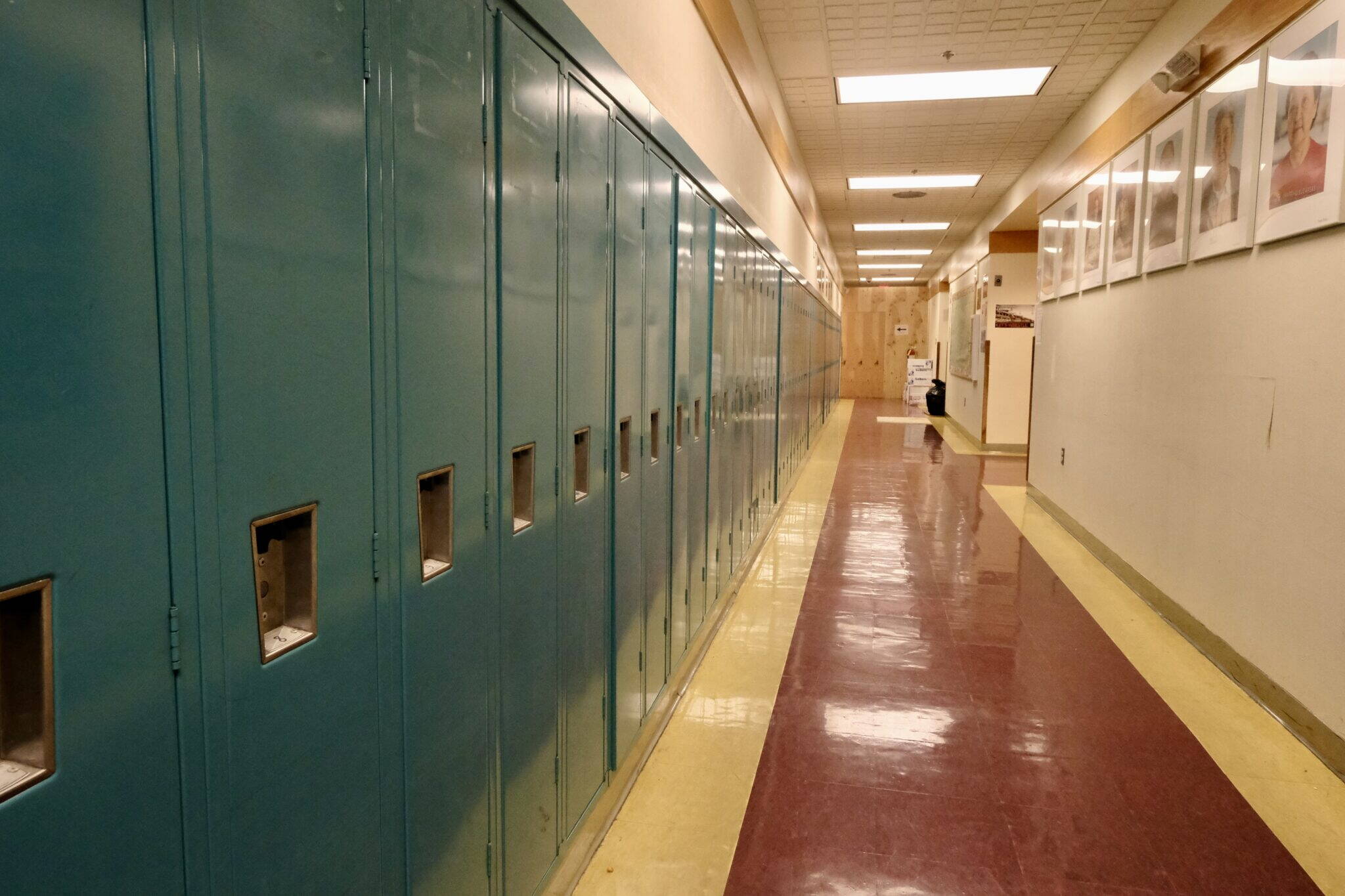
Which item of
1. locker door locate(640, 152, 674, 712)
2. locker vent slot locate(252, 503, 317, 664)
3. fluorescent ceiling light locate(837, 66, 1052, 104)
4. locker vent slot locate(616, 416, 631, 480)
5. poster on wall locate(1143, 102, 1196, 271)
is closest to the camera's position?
locker vent slot locate(252, 503, 317, 664)

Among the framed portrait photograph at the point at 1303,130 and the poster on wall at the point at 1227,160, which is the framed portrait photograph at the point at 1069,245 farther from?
the framed portrait photograph at the point at 1303,130

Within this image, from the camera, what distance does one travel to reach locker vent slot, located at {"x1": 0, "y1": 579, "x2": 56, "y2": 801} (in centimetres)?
76

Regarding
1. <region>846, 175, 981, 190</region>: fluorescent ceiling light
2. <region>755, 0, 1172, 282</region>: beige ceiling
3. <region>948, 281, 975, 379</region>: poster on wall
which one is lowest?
<region>948, 281, 975, 379</region>: poster on wall

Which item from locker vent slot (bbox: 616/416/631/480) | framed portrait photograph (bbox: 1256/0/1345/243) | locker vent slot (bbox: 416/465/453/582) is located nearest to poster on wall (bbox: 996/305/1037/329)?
framed portrait photograph (bbox: 1256/0/1345/243)

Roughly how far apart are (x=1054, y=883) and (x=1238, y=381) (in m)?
2.68

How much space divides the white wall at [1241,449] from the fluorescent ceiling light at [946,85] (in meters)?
1.93

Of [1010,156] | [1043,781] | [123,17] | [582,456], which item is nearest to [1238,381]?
[1043,781]

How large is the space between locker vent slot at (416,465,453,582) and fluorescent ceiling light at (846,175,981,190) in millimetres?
9776

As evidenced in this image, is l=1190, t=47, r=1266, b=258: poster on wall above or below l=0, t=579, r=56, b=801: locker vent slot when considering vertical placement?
above

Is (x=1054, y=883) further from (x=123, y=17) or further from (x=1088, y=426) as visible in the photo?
(x=1088, y=426)

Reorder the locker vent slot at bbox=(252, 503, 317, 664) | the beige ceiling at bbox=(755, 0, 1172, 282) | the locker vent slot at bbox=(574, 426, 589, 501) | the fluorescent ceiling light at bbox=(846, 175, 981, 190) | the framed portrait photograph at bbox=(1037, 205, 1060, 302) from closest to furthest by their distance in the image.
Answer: the locker vent slot at bbox=(252, 503, 317, 664) < the locker vent slot at bbox=(574, 426, 589, 501) < the beige ceiling at bbox=(755, 0, 1172, 282) < the framed portrait photograph at bbox=(1037, 205, 1060, 302) < the fluorescent ceiling light at bbox=(846, 175, 981, 190)

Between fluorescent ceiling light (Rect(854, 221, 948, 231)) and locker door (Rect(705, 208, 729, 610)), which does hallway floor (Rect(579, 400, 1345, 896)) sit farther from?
fluorescent ceiling light (Rect(854, 221, 948, 231))

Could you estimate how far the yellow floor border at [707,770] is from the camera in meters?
2.27

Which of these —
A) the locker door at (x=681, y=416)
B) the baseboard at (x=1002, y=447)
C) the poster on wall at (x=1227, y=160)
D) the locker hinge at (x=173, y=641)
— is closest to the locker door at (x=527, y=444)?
the locker hinge at (x=173, y=641)
